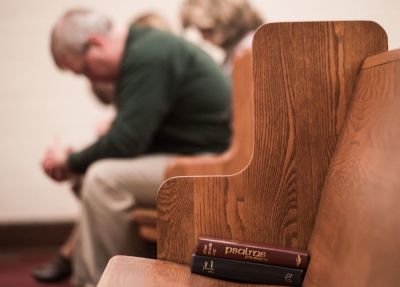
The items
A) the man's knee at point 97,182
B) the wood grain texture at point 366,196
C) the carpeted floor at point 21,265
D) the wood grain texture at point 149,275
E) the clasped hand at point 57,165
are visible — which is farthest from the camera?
the carpeted floor at point 21,265

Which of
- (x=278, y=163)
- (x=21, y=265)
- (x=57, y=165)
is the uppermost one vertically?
(x=278, y=163)

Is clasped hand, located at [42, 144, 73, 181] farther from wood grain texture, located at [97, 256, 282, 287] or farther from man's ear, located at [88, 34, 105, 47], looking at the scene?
wood grain texture, located at [97, 256, 282, 287]

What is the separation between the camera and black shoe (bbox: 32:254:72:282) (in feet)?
6.24

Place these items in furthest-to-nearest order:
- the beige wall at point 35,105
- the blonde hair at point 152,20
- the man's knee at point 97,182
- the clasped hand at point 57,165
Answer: the beige wall at point 35,105
the blonde hair at point 152,20
the clasped hand at point 57,165
the man's knee at point 97,182

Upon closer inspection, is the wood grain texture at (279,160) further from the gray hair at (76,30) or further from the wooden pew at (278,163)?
the gray hair at (76,30)

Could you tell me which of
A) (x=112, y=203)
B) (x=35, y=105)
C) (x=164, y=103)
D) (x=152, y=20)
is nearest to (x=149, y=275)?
(x=112, y=203)

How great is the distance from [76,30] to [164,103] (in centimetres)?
42

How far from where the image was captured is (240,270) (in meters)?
0.72

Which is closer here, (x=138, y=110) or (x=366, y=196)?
(x=366, y=196)

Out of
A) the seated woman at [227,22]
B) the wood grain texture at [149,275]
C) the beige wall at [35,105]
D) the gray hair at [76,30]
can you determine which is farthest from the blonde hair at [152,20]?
the wood grain texture at [149,275]

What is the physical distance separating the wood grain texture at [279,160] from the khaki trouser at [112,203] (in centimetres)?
62

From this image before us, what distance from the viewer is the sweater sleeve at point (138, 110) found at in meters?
1.41

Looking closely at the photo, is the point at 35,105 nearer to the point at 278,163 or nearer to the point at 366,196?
the point at 278,163

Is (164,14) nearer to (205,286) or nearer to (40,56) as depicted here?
(40,56)
